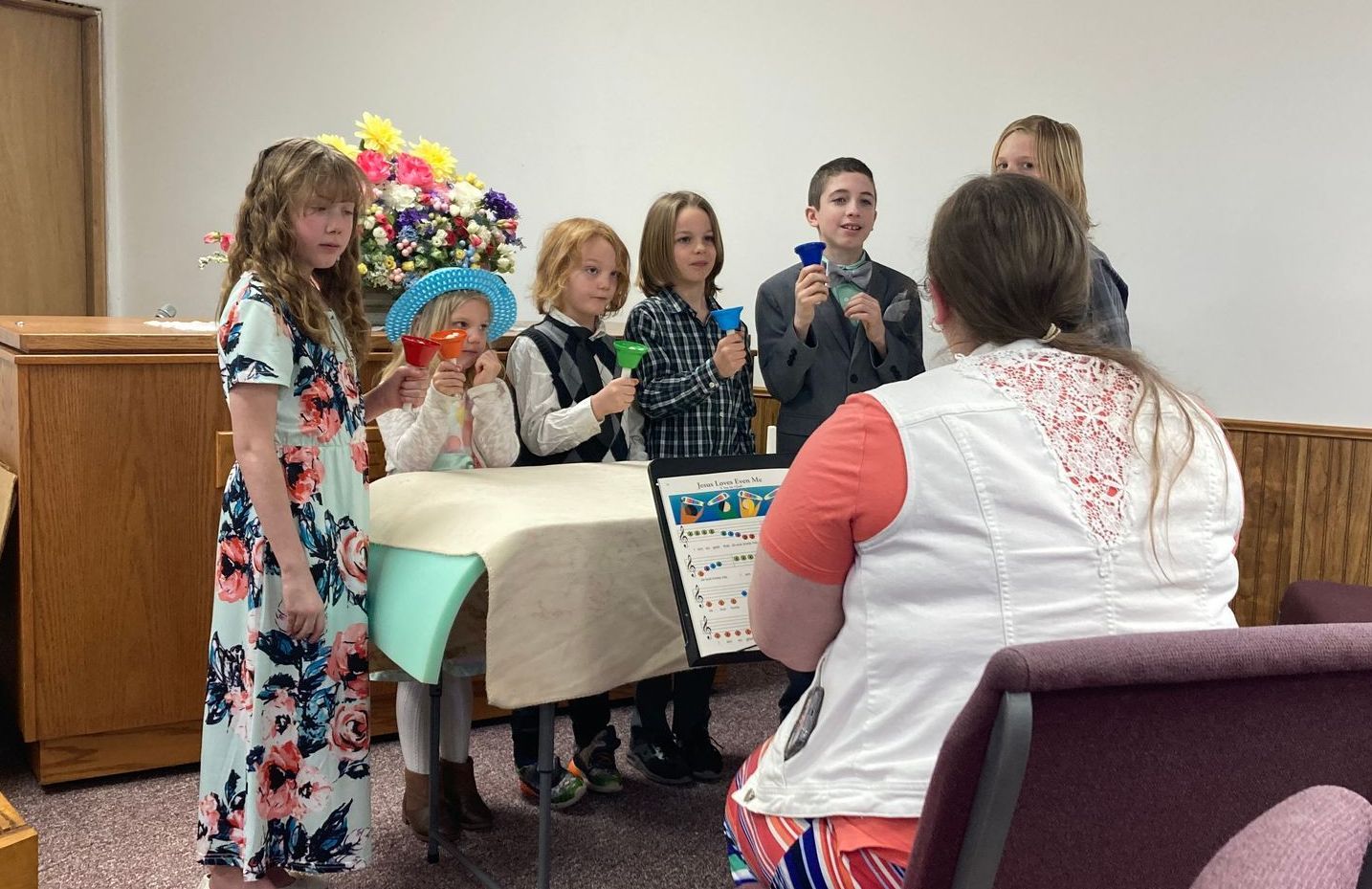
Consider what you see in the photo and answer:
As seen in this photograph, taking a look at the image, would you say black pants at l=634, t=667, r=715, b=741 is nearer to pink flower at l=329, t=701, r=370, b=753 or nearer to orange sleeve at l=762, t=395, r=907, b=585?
pink flower at l=329, t=701, r=370, b=753

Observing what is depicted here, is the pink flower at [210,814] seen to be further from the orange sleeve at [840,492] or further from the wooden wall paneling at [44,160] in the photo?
the wooden wall paneling at [44,160]

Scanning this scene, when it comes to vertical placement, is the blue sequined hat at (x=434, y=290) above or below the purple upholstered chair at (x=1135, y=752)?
above

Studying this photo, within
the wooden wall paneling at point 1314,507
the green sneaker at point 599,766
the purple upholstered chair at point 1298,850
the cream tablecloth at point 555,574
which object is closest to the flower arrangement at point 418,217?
the cream tablecloth at point 555,574

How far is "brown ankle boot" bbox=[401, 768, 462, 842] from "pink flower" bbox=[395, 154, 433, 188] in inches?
52.8

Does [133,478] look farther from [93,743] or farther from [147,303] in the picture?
[147,303]

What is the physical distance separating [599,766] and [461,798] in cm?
37

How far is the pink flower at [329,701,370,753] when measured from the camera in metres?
2.03

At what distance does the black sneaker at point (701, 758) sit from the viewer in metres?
2.84

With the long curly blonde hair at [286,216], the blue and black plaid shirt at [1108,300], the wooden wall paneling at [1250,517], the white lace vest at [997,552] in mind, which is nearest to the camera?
the white lace vest at [997,552]

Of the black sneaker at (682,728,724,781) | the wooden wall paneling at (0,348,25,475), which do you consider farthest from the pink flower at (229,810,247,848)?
the black sneaker at (682,728,724,781)

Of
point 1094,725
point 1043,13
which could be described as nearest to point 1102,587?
point 1094,725

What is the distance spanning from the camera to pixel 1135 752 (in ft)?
3.07

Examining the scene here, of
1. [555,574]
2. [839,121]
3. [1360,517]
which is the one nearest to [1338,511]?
[1360,517]

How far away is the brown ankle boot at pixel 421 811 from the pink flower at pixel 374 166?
135 centimetres
